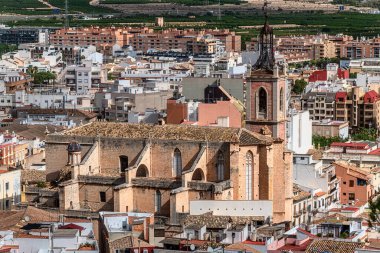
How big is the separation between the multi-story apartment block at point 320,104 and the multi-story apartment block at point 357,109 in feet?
0.97

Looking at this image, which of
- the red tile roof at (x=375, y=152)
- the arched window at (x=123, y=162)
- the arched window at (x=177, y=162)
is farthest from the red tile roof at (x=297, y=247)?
the red tile roof at (x=375, y=152)

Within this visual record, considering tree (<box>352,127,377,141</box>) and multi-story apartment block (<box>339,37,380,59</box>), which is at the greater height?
multi-story apartment block (<box>339,37,380,59</box>)

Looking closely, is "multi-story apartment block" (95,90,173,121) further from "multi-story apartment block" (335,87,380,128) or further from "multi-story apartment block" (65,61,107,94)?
"multi-story apartment block" (65,61,107,94)

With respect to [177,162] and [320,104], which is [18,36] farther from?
[177,162]

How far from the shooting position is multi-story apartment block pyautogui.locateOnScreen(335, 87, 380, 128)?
2644 inches

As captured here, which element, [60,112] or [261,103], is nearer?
[261,103]

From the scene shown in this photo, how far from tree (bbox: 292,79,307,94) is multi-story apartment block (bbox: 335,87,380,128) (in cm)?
830

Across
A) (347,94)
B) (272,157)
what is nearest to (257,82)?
(272,157)

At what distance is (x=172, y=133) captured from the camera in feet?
121

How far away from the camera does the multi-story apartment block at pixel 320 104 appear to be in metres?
67.0

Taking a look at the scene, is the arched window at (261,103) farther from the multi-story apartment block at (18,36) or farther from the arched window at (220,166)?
the multi-story apartment block at (18,36)

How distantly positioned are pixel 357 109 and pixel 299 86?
988 cm

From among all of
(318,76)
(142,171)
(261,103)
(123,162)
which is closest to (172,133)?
(142,171)

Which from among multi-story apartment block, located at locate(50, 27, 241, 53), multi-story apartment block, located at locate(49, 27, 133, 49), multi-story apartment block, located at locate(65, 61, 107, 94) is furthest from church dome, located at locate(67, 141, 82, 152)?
multi-story apartment block, located at locate(49, 27, 133, 49)
